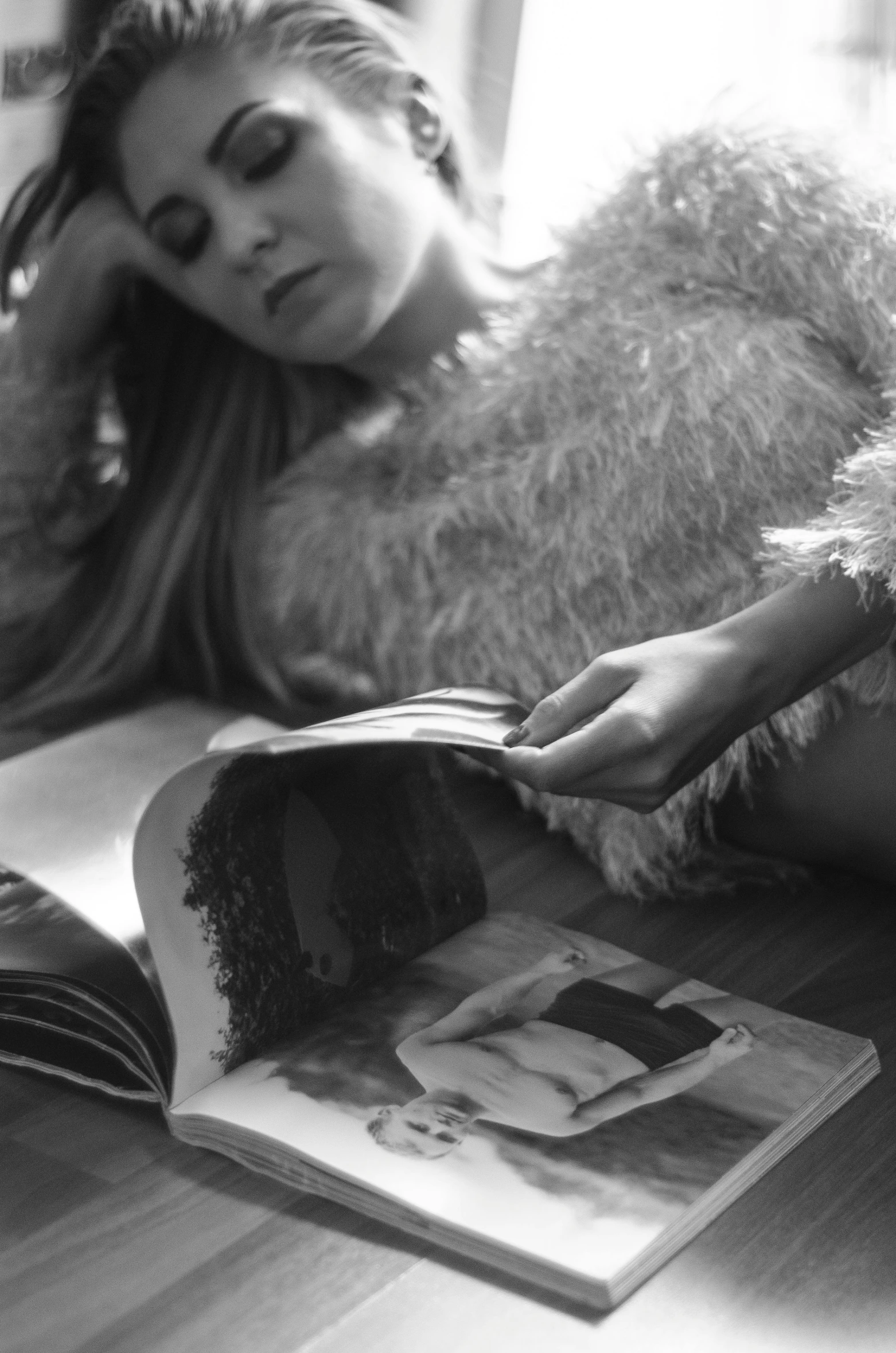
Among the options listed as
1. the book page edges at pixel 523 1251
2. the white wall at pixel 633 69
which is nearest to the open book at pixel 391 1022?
the book page edges at pixel 523 1251

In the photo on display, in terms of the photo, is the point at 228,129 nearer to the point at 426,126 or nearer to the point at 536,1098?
the point at 426,126

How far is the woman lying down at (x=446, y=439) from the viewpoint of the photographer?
79 centimetres

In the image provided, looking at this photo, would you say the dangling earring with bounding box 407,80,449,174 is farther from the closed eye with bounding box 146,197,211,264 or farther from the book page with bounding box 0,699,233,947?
the book page with bounding box 0,699,233,947

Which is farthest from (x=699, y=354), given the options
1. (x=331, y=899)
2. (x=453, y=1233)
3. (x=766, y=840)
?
(x=453, y=1233)

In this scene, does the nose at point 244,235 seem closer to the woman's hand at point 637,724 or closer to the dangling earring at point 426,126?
the dangling earring at point 426,126

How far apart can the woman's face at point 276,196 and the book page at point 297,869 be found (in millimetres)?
483

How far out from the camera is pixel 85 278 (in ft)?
3.74

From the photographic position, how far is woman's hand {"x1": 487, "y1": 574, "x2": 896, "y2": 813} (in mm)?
635

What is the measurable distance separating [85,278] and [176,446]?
162mm

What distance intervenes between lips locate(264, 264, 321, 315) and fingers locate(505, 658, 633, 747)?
0.52m

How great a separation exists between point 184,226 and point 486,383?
0.29m

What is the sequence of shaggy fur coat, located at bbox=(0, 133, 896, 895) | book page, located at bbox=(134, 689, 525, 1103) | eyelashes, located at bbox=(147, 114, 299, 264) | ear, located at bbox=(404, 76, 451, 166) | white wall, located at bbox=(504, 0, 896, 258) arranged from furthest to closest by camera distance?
white wall, located at bbox=(504, 0, 896, 258) < ear, located at bbox=(404, 76, 451, 166) < eyelashes, located at bbox=(147, 114, 299, 264) < shaggy fur coat, located at bbox=(0, 133, 896, 895) < book page, located at bbox=(134, 689, 525, 1103)

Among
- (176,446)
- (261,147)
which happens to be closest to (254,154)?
(261,147)

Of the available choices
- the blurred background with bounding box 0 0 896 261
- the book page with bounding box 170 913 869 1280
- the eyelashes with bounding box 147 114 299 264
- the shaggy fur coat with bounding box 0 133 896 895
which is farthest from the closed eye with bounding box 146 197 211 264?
the book page with bounding box 170 913 869 1280
